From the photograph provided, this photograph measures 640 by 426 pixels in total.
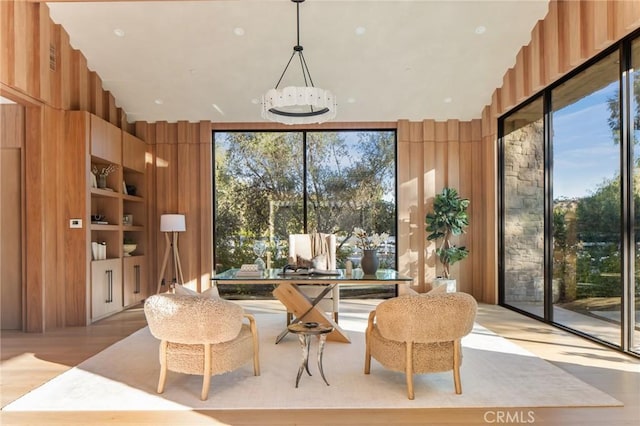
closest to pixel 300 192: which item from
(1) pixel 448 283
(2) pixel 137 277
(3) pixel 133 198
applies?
(3) pixel 133 198

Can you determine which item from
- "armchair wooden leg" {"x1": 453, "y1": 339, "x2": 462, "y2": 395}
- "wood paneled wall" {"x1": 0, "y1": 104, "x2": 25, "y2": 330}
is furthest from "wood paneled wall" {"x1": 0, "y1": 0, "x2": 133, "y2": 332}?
"armchair wooden leg" {"x1": 453, "y1": 339, "x2": 462, "y2": 395}

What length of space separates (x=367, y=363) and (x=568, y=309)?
291 cm

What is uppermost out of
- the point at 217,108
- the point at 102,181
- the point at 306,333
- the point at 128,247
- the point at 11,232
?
the point at 217,108

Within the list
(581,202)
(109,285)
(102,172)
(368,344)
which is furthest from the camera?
(102,172)

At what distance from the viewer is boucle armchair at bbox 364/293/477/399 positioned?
304cm

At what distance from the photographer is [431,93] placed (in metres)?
6.86

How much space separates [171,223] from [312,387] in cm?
446

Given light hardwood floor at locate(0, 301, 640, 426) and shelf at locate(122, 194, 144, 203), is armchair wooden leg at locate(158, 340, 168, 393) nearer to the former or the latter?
light hardwood floor at locate(0, 301, 640, 426)

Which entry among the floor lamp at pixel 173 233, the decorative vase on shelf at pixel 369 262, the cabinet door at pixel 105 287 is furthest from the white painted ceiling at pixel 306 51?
the decorative vase on shelf at pixel 369 262

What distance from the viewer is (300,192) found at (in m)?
7.52

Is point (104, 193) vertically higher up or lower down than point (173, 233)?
higher up

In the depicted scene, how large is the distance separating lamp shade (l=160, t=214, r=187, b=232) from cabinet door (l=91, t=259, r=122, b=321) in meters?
0.87

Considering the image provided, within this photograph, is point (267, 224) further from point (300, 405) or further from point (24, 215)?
point (300, 405)

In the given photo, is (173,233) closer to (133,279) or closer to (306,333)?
(133,279)
